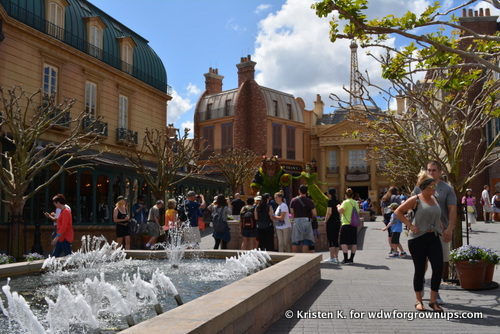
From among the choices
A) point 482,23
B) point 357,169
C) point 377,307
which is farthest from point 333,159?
point 377,307

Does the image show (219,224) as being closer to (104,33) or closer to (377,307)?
(377,307)

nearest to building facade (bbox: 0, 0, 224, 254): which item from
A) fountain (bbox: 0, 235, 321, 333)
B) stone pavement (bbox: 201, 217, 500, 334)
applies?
fountain (bbox: 0, 235, 321, 333)

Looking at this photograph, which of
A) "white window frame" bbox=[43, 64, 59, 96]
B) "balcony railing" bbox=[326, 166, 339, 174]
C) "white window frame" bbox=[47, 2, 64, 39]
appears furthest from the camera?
"balcony railing" bbox=[326, 166, 339, 174]

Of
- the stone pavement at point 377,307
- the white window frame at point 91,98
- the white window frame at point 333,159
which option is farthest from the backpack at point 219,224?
the white window frame at point 333,159

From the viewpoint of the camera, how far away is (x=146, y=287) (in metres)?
5.12

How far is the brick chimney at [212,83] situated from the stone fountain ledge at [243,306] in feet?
137

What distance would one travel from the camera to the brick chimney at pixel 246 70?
42.2 m

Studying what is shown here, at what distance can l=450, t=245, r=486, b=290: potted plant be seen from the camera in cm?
703

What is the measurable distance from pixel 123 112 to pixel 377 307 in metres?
21.2

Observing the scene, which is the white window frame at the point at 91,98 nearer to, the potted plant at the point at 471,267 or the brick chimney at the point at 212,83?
the potted plant at the point at 471,267

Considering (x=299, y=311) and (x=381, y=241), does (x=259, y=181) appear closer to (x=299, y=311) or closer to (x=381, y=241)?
(x=381, y=241)

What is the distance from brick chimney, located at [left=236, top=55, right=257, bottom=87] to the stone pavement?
113ft

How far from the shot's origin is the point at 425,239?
222 inches

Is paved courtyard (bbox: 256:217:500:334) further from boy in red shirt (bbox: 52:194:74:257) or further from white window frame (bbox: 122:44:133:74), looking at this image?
white window frame (bbox: 122:44:133:74)
